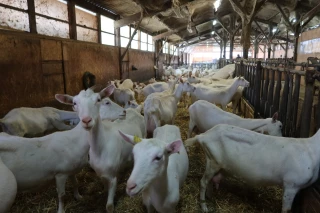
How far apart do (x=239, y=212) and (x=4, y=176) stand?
2.79 m

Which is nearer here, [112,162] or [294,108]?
[112,162]

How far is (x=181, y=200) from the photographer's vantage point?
330cm

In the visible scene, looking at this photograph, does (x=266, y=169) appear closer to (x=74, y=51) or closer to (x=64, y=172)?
(x=64, y=172)

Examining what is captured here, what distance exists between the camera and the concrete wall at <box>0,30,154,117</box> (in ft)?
16.1

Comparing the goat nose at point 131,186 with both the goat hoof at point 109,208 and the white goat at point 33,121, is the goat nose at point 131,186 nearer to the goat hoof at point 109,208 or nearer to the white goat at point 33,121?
the goat hoof at point 109,208

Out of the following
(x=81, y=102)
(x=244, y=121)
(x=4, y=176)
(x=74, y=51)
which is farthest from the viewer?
(x=74, y=51)

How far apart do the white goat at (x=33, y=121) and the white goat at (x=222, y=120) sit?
8.51 ft

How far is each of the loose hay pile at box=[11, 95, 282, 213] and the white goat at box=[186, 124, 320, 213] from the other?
0.96 ft

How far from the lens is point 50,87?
6176 mm

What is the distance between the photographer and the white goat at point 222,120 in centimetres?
381

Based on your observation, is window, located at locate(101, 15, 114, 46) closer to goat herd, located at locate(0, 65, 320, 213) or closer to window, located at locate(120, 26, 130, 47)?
window, located at locate(120, 26, 130, 47)

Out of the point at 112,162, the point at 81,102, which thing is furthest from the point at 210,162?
the point at 81,102

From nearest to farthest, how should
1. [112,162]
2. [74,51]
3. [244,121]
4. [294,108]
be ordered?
[112,162] < [294,108] < [244,121] < [74,51]

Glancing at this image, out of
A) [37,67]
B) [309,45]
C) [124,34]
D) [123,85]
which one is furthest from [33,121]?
[309,45]
